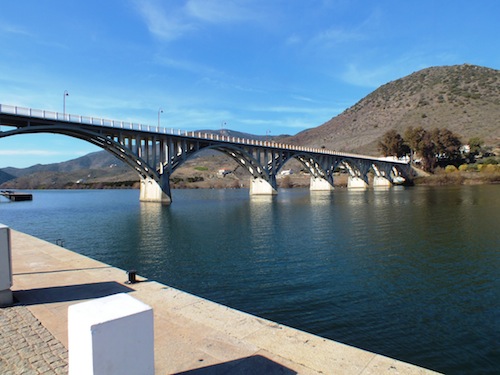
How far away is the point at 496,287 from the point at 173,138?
56715 millimetres

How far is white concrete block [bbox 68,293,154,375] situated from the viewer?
13.3ft

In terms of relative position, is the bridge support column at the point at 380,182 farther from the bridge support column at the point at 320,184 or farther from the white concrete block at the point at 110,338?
the white concrete block at the point at 110,338

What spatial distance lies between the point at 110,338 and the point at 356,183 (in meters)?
122

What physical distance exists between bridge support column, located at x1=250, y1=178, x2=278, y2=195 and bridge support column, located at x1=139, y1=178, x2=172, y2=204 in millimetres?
27855

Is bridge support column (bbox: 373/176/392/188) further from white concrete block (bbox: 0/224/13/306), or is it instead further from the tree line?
white concrete block (bbox: 0/224/13/306)

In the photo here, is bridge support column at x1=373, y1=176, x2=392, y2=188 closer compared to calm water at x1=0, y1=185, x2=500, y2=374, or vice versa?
calm water at x1=0, y1=185, x2=500, y2=374

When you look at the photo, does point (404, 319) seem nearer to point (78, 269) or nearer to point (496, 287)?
point (496, 287)

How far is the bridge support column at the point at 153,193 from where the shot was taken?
62.6m

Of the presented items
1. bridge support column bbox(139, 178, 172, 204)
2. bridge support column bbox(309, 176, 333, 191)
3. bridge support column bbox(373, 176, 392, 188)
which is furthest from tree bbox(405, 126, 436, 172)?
bridge support column bbox(139, 178, 172, 204)

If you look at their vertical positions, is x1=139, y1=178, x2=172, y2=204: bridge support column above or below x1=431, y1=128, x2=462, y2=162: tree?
below

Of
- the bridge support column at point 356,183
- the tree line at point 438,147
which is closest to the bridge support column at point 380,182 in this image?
the bridge support column at point 356,183

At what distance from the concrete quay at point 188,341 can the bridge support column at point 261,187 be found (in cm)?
7439

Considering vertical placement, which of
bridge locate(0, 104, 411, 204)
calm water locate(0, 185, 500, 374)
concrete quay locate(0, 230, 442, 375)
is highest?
bridge locate(0, 104, 411, 204)

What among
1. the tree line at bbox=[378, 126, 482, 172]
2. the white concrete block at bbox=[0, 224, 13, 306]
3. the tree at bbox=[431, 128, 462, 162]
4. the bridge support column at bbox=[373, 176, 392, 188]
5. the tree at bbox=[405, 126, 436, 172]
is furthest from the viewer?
the bridge support column at bbox=[373, 176, 392, 188]
